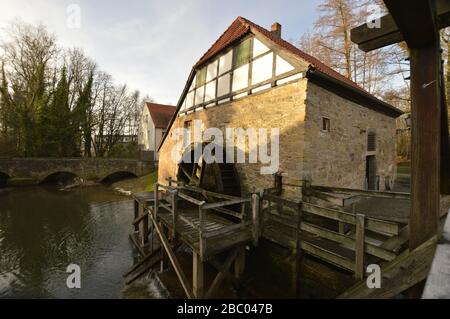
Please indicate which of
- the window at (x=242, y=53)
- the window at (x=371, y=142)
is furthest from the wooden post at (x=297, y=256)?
the window at (x=371, y=142)

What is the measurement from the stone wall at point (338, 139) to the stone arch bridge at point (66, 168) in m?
17.7

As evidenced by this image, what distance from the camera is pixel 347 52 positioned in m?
13.3

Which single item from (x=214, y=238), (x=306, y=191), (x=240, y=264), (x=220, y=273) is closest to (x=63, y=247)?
(x=220, y=273)

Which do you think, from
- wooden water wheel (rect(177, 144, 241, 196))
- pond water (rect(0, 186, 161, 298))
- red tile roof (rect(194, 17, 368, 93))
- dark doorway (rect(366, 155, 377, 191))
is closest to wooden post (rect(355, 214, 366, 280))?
wooden water wheel (rect(177, 144, 241, 196))

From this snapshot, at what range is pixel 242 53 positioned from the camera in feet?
23.2

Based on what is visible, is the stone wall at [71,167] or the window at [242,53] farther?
the stone wall at [71,167]

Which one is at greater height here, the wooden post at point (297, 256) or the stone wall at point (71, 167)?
the stone wall at point (71, 167)

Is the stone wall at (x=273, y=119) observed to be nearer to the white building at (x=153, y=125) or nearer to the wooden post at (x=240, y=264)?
the wooden post at (x=240, y=264)

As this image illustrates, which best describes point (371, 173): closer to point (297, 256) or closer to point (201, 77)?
point (297, 256)

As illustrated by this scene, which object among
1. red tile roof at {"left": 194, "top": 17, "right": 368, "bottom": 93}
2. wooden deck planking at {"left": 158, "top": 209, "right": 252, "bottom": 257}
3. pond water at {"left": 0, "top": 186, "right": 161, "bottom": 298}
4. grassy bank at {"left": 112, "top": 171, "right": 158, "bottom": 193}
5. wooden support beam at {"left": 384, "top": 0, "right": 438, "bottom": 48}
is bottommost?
pond water at {"left": 0, "top": 186, "right": 161, "bottom": 298}

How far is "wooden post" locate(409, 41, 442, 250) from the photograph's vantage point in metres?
1.63

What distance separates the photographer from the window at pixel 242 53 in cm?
686

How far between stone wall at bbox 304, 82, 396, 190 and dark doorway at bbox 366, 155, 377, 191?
27cm

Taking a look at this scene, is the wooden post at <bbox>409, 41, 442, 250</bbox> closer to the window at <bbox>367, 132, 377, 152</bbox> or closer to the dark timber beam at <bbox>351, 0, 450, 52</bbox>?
the dark timber beam at <bbox>351, 0, 450, 52</bbox>
